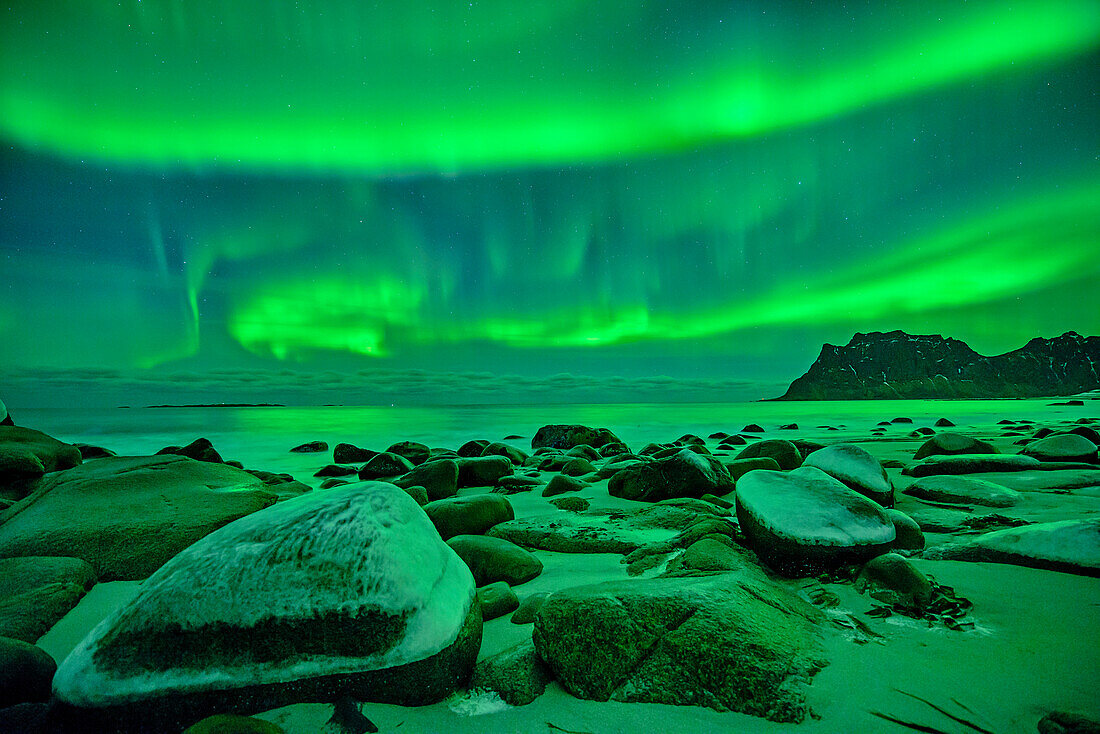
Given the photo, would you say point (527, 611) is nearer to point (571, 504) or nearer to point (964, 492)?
point (571, 504)

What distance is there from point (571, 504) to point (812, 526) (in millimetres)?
2526

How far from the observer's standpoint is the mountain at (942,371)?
241ft

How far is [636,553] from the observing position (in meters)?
3.12

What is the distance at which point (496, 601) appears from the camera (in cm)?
232

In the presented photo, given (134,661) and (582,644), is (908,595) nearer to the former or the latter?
(582,644)

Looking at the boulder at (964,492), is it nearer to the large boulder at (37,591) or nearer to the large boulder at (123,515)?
the large boulder at (123,515)

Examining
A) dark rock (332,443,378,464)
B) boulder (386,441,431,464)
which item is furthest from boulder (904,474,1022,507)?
dark rock (332,443,378,464)

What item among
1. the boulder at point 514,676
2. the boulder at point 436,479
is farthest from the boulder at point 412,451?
the boulder at point 514,676

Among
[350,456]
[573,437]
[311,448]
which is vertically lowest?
[311,448]

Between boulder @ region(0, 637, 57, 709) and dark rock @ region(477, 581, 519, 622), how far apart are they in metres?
1.51

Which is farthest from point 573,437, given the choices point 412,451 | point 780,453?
point 780,453

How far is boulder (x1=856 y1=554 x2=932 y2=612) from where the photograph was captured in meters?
2.13

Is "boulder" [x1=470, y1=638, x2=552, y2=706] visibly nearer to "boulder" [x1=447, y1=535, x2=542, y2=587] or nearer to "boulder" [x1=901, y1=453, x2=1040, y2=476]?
"boulder" [x1=447, y1=535, x2=542, y2=587]

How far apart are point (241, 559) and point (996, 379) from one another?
107102mm
